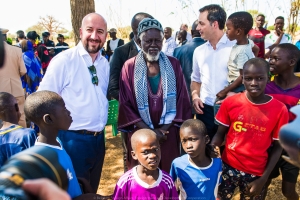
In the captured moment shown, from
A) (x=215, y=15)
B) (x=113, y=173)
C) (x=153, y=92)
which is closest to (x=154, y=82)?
(x=153, y=92)

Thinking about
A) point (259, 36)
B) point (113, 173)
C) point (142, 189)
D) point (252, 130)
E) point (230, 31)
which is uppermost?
point (230, 31)

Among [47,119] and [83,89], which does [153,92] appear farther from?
[47,119]

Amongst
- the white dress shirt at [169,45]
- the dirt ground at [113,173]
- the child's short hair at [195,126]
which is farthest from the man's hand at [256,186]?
the white dress shirt at [169,45]

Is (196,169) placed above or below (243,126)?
below

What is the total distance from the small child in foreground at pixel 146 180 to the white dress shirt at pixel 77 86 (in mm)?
552

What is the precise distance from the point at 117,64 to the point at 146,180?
4.90ft

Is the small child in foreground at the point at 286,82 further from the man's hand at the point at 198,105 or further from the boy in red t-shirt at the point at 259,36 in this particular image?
the boy in red t-shirt at the point at 259,36

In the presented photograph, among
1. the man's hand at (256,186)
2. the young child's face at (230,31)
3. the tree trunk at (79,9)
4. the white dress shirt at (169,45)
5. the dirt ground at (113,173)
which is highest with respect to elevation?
the tree trunk at (79,9)

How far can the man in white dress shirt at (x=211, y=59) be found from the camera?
3039 millimetres

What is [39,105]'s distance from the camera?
1.93m

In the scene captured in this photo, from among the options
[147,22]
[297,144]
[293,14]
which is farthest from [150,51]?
[293,14]

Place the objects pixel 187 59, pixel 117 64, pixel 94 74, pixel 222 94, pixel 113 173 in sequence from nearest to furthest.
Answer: pixel 94 74 → pixel 222 94 → pixel 117 64 → pixel 187 59 → pixel 113 173

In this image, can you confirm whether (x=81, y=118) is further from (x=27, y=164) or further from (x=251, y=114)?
(x=27, y=164)

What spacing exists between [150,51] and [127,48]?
0.80 m
